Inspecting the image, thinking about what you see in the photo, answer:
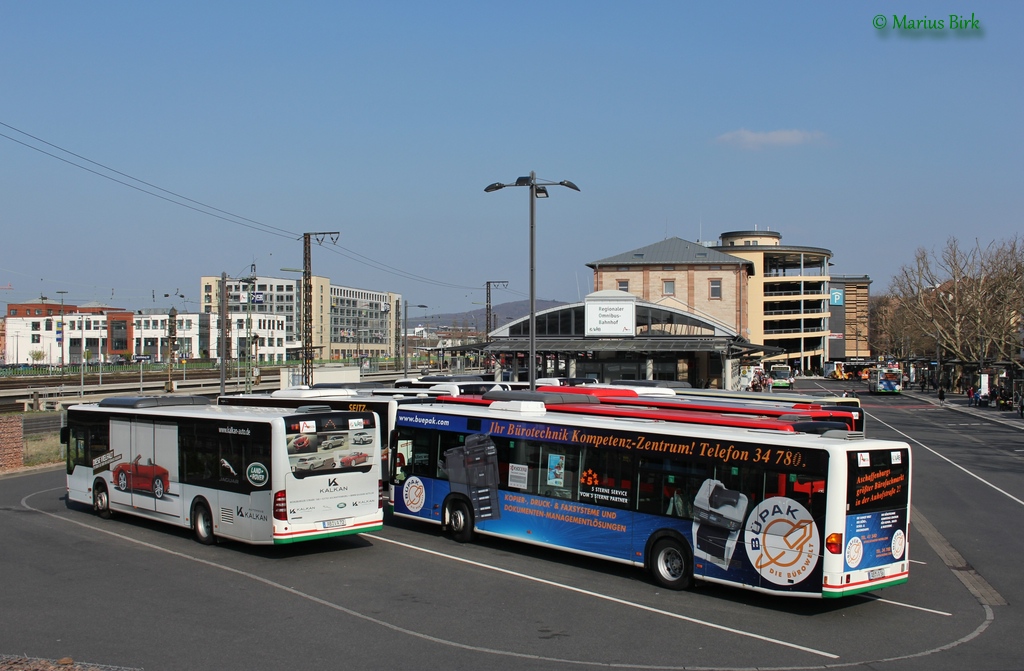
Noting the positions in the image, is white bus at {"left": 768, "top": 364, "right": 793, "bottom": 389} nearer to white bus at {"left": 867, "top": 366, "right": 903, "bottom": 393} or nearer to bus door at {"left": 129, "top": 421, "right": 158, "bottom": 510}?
white bus at {"left": 867, "top": 366, "right": 903, "bottom": 393}

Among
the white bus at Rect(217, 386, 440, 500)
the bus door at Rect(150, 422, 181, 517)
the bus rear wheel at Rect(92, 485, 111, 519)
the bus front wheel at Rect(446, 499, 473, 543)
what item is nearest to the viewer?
the bus front wheel at Rect(446, 499, 473, 543)

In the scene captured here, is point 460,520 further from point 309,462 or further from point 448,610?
point 448,610

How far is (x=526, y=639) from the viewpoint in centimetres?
1019

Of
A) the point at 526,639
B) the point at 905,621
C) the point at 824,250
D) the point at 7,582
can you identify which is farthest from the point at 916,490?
the point at 824,250

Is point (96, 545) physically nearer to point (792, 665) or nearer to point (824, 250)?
point (792, 665)

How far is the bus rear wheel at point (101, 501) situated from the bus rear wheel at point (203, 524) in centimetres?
404

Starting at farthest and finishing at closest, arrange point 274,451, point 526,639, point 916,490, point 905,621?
point 916,490 → point 274,451 → point 905,621 → point 526,639

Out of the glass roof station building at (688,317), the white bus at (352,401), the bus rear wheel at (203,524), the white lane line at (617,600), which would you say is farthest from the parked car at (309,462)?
the glass roof station building at (688,317)

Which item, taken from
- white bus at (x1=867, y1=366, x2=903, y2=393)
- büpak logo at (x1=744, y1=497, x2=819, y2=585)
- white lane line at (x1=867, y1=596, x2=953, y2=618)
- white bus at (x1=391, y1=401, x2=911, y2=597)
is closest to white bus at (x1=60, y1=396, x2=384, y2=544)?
white bus at (x1=391, y1=401, x2=911, y2=597)

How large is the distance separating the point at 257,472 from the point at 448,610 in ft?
17.0

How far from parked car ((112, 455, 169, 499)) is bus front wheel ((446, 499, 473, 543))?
5.68 m

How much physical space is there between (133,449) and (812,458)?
13.9 metres

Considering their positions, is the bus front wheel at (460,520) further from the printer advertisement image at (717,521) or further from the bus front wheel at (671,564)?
the printer advertisement image at (717,521)

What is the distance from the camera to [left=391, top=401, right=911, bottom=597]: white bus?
36.9 feet
